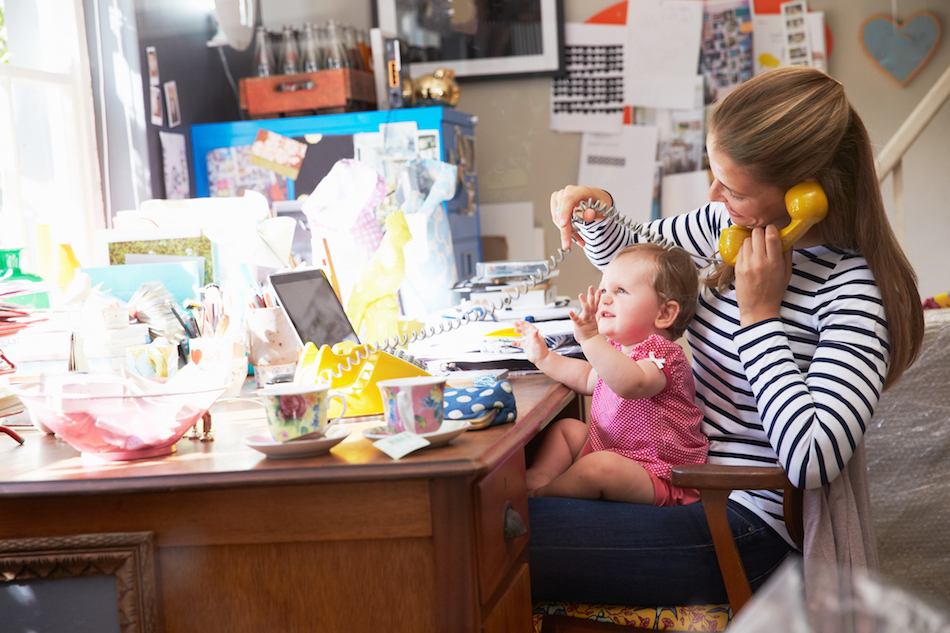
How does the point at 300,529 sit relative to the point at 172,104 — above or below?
below

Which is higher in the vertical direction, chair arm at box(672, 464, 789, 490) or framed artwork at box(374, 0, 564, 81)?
framed artwork at box(374, 0, 564, 81)

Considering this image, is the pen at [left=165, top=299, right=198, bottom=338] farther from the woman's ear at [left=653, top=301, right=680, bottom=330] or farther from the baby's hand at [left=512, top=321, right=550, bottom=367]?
the woman's ear at [left=653, top=301, right=680, bottom=330]

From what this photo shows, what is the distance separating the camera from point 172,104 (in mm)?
2391

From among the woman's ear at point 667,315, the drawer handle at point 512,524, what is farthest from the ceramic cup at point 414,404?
the woman's ear at point 667,315

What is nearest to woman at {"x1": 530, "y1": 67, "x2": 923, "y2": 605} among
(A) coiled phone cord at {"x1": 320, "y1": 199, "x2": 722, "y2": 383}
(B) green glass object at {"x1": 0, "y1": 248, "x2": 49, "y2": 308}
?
(A) coiled phone cord at {"x1": 320, "y1": 199, "x2": 722, "y2": 383}

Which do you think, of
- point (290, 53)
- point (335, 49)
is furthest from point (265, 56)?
point (335, 49)

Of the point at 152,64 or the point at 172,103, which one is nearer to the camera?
the point at 152,64

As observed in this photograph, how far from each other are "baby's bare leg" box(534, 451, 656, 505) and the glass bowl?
23.9 inches

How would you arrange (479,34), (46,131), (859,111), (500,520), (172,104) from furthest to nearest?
(479,34) < (859,111) < (172,104) < (46,131) < (500,520)

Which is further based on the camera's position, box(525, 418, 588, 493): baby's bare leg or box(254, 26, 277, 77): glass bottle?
box(254, 26, 277, 77): glass bottle

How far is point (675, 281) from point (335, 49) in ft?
5.30

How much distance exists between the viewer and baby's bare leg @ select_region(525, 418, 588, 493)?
142 cm

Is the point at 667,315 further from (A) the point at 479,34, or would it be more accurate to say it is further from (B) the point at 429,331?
(A) the point at 479,34

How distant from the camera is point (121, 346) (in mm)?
1431
